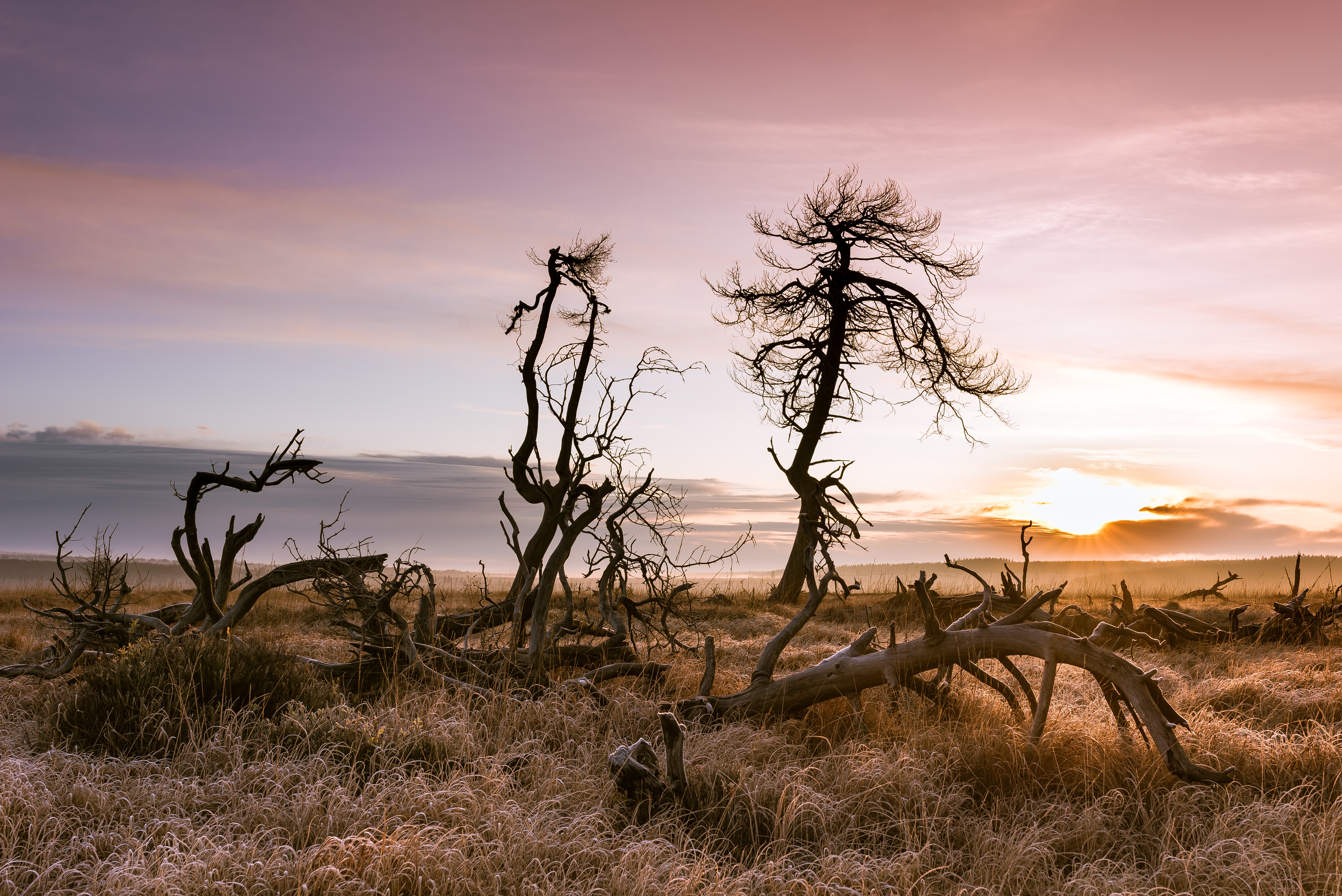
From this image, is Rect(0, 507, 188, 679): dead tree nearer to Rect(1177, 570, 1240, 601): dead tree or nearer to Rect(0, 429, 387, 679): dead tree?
Rect(0, 429, 387, 679): dead tree

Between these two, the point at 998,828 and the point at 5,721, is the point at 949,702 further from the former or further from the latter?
the point at 5,721

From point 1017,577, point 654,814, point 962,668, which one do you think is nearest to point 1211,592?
point 1017,577

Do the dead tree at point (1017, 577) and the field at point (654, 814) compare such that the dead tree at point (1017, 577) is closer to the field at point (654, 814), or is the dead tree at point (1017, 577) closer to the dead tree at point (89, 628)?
the field at point (654, 814)

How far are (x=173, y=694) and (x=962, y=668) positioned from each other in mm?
6319

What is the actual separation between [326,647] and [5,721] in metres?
4.44

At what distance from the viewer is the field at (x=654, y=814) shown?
165 inches

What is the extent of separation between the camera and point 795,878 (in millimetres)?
4184

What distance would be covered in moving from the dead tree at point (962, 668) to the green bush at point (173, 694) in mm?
3416

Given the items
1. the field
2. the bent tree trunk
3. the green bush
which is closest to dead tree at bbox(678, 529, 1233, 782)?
the bent tree trunk

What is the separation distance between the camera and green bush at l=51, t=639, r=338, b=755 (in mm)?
6125

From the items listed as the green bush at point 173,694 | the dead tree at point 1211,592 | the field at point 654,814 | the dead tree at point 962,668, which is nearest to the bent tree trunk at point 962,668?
the dead tree at point 962,668

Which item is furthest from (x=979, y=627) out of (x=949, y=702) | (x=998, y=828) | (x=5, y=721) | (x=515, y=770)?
(x=5, y=721)

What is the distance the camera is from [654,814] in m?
5.09

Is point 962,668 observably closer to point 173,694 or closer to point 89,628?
point 173,694
